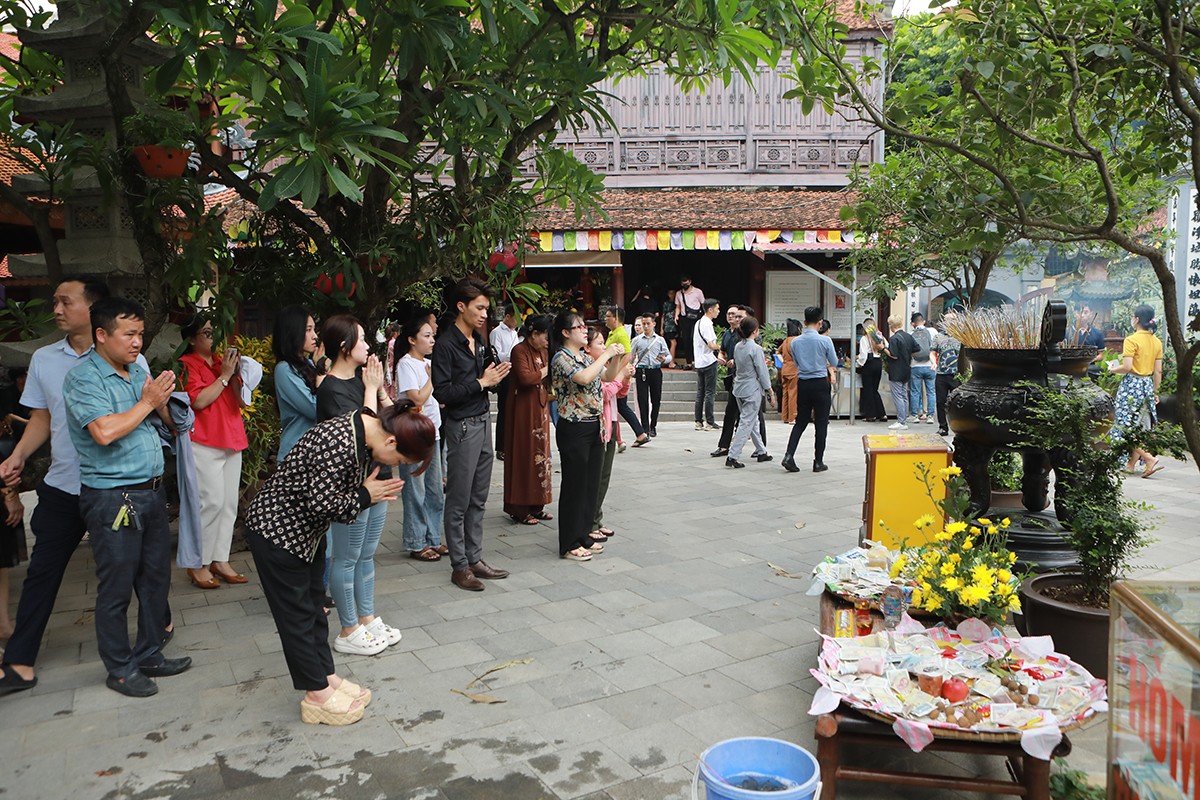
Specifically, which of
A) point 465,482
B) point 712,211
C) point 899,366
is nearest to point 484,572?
point 465,482

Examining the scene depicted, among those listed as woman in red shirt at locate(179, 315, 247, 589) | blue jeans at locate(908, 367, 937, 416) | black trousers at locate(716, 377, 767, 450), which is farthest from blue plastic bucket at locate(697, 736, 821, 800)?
blue jeans at locate(908, 367, 937, 416)

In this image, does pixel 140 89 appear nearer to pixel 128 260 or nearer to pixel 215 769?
pixel 128 260

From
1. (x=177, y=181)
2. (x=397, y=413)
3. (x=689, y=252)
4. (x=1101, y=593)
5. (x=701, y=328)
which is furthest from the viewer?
(x=689, y=252)

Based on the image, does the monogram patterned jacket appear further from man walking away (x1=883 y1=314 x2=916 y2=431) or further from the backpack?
the backpack

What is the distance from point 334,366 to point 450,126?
173cm

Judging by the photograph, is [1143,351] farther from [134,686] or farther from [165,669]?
[134,686]

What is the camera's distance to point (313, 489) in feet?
11.1

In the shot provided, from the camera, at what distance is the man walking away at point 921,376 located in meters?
13.9

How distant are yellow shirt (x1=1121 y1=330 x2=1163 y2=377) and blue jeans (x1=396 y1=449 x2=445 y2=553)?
7244 mm

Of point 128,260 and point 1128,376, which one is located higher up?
point 128,260

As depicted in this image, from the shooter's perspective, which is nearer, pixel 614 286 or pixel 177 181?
pixel 177 181

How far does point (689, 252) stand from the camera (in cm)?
1852

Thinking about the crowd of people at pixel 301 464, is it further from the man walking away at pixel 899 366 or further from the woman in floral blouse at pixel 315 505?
the man walking away at pixel 899 366

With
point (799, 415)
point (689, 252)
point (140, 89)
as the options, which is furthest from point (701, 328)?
point (140, 89)
